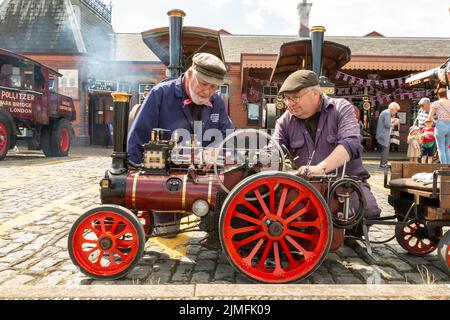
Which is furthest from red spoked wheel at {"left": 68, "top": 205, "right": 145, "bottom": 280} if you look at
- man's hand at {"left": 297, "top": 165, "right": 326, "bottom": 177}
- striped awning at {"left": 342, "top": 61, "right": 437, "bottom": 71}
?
striped awning at {"left": 342, "top": 61, "right": 437, "bottom": 71}

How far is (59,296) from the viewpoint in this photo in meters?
1.86

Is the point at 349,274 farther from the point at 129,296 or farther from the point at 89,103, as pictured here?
the point at 89,103

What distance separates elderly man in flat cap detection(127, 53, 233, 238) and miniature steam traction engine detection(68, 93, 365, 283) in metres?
0.55

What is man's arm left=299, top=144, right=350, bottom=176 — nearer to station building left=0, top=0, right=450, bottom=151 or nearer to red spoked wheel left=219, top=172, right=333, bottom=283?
red spoked wheel left=219, top=172, right=333, bottom=283

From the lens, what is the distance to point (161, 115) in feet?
11.2

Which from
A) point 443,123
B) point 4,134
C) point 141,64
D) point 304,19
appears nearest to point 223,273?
point 443,123

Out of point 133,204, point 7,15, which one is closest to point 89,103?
point 7,15

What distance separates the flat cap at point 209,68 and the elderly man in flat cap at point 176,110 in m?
0.14

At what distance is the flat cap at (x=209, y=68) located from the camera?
2857mm

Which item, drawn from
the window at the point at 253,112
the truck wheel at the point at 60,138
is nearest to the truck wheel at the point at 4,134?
the truck wheel at the point at 60,138

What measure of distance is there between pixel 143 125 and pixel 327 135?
151 centimetres

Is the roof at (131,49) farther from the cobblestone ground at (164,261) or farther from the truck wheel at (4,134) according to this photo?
the cobblestone ground at (164,261)

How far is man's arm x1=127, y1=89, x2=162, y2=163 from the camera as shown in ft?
10.7

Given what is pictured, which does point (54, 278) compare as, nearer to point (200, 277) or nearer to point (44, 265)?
point (44, 265)
